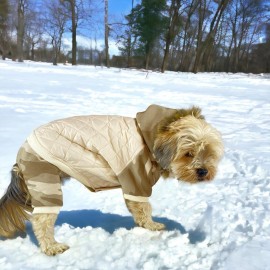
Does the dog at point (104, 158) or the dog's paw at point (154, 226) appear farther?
the dog's paw at point (154, 226)

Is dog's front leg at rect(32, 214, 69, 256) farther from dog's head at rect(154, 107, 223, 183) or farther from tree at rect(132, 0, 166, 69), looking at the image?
tree at rect(132, 0, 166, 69)

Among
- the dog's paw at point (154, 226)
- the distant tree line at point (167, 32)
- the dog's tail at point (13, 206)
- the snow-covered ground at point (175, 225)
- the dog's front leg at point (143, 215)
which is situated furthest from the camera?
the distant tree line at point (167, 32)

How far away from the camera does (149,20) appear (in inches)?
1330

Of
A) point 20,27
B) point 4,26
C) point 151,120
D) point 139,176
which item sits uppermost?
point 4,26

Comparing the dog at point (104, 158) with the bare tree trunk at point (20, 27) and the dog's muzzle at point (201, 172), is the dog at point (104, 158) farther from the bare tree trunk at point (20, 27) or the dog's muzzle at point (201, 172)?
the bare tree trunk at point (20, 27)

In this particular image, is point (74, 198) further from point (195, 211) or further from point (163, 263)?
point (163, 263)

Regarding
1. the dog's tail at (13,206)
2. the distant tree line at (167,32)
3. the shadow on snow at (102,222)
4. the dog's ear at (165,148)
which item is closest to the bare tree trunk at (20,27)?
the distant tree line at (167,32)

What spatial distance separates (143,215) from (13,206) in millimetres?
1193

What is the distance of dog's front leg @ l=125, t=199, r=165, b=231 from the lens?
3170mm

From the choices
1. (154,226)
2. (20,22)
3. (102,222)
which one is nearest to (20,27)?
(20,22)

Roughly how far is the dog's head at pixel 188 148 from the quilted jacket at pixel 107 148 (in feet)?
0.38

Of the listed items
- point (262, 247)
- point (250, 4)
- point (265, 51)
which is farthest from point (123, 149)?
point (265, 51)

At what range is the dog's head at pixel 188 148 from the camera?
2.79 meters

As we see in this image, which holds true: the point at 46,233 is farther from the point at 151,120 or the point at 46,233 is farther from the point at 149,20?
the point at 149,20
